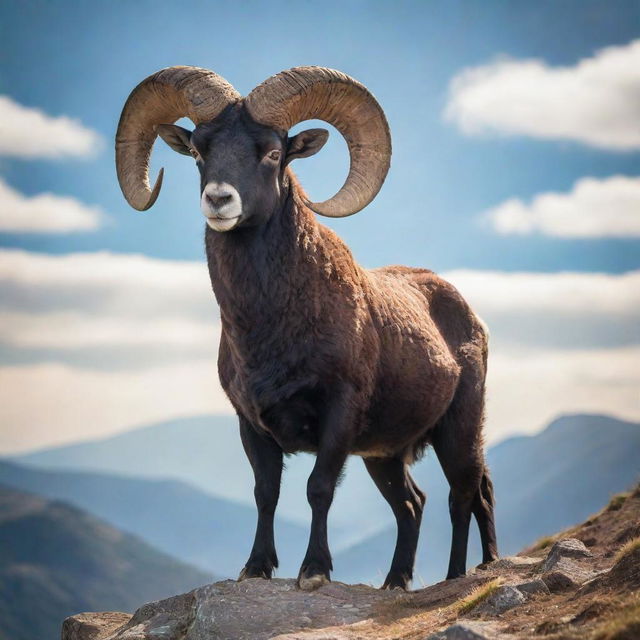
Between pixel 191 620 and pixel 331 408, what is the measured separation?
2.72 metres

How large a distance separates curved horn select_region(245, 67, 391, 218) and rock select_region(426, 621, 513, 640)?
5761 mm

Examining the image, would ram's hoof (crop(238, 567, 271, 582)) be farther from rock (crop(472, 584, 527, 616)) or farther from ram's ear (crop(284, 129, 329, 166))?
ram's ear (crop(284, 129, 329, 166))

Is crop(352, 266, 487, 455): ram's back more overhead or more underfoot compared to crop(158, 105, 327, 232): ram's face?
more underfoot

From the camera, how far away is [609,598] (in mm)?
8711

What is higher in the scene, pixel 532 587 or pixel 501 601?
pixel 532 587

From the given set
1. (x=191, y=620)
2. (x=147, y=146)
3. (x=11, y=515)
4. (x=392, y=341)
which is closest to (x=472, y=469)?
(x=392, y=341)

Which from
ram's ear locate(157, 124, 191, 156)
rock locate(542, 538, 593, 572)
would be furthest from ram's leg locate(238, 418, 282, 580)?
ram's ear locate(157, 124, 191, 156)

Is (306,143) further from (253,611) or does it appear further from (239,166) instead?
(253,611)

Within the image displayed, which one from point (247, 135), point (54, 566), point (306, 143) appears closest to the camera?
point (247, 135)

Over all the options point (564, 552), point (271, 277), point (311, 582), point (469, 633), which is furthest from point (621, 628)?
point (271, 277)

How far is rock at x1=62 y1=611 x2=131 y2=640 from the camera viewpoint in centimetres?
1360

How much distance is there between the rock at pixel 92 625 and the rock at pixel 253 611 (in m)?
1.51

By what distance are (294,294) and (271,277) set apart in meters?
0.32

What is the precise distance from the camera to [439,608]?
11109 mm
